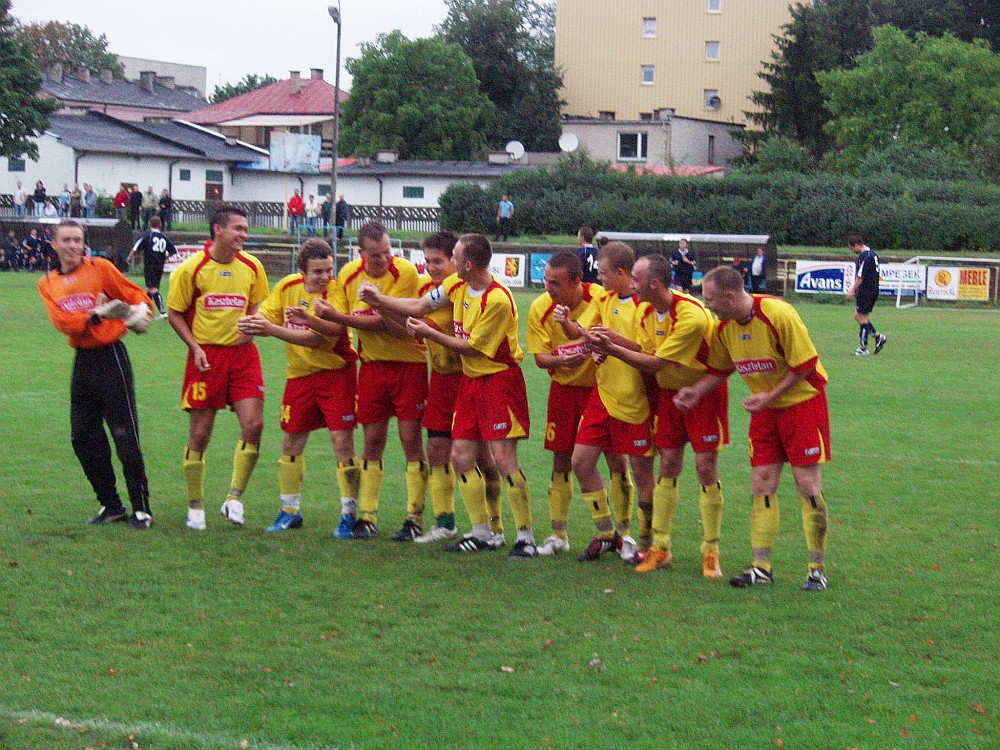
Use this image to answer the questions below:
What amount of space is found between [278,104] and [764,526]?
83.9 metres

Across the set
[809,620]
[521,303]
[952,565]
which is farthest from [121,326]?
[521,303]

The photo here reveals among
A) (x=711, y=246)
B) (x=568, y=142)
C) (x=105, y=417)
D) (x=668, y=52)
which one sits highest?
(x=668, y=52)

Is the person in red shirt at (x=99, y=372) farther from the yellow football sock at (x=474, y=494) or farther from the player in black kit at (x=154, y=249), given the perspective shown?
the player in black kit at (x=154, y=249)

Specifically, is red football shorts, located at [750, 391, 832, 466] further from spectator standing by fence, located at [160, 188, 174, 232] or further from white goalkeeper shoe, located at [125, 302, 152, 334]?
spectator standing by fence, located at [160, 188, 174, 232]

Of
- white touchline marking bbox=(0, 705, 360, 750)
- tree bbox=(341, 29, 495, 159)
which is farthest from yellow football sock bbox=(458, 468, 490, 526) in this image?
tree bbox=(341, 29, 495, 159)

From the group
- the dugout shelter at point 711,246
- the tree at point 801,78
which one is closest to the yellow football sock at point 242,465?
the dugout shelter at point 711,246

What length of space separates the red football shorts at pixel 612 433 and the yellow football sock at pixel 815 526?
1083 millimetres

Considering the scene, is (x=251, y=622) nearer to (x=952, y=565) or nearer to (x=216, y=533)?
(x=216, y=533)

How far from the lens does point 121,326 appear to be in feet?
28.6

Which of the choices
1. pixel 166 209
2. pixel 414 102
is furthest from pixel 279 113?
pixel 166 209

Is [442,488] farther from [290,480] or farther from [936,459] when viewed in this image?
[936,459]

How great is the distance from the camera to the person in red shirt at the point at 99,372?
8664 millimetres

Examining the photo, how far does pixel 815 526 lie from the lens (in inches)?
293

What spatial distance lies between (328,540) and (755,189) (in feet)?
148
